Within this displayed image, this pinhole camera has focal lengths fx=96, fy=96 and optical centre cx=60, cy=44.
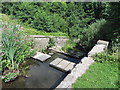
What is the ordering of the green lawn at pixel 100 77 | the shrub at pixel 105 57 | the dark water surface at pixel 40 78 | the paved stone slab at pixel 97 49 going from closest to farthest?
the green lawn at pixel 100 77 < the dark water surface at pixel 40 78 < the shrub at pixel 105 57 < the paved stone slab at pixel 97 49

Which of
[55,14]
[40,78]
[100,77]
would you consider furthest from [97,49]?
[55,14]

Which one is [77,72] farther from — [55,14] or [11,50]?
[55,14]

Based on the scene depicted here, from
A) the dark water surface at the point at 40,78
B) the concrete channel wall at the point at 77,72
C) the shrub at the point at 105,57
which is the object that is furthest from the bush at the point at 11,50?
the shrub at the point at 105,57

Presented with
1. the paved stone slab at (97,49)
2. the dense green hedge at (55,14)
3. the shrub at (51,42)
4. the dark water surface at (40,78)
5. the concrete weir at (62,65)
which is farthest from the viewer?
the dense green hedge at (55,14)

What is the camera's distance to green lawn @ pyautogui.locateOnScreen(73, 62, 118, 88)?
8.52ft

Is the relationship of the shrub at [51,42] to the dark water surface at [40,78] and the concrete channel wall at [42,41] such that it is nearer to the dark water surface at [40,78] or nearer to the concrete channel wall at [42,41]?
the concrete channel wall at [42,41]

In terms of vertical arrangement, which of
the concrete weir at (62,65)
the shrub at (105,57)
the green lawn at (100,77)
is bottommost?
the concrete weir at (62,65)

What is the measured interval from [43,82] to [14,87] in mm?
1006

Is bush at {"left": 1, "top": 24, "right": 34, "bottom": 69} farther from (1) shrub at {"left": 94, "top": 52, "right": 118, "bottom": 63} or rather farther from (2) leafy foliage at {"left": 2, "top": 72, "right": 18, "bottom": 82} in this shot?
(1) shrub at {"left": 94, "top": 52, "right": 118, "bottom": 63}

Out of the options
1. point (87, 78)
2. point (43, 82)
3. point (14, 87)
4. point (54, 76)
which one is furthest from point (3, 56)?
point (87, 78)

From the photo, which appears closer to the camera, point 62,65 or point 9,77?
point 9,77

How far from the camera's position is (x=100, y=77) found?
9.49 feet

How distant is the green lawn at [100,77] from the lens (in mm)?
2598

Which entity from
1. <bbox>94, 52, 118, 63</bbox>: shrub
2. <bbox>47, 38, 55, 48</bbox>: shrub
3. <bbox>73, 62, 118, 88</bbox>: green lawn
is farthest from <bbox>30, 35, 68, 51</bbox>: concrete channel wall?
<bbox>73, 62, 118, 88</bbox>: green lawn
